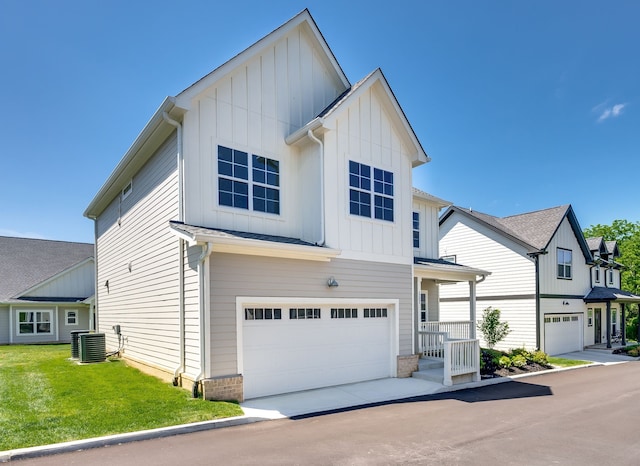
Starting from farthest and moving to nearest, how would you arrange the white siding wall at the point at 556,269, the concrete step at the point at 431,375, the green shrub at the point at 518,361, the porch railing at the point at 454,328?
1. the white siding wall at the point at 556,269
2. the green shrub at the point at 518,361
3. the porch railing at the point at 454,328
4. the concrete step at the point at 431,375

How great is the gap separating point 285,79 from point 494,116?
13868 millimetres

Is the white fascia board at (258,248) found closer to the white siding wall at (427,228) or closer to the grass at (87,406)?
the grass at (87,406)

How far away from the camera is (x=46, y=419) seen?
22.2 feet

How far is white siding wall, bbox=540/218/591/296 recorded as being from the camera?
2006cm

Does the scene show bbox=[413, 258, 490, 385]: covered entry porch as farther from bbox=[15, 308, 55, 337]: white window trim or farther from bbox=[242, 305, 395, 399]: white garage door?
bbox=[15, 308, 55, 337]: white window trim

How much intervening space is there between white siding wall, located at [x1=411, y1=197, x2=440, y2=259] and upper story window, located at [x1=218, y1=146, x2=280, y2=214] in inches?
286

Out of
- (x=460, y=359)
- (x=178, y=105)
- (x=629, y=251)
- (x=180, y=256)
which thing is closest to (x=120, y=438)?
(x=180, y=256)

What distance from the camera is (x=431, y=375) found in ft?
37.7

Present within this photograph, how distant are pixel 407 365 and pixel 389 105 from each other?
25.9 feet

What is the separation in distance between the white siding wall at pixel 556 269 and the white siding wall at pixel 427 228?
22.8ft

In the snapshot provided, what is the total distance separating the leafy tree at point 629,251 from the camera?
37.3m

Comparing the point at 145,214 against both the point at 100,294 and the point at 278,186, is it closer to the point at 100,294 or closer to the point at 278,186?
the point at 278,186

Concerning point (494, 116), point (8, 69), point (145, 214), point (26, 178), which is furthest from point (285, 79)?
point (26, 178)

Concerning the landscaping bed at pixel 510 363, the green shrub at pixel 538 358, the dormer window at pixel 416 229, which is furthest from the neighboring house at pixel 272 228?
the green shrub at pixel 538 358
